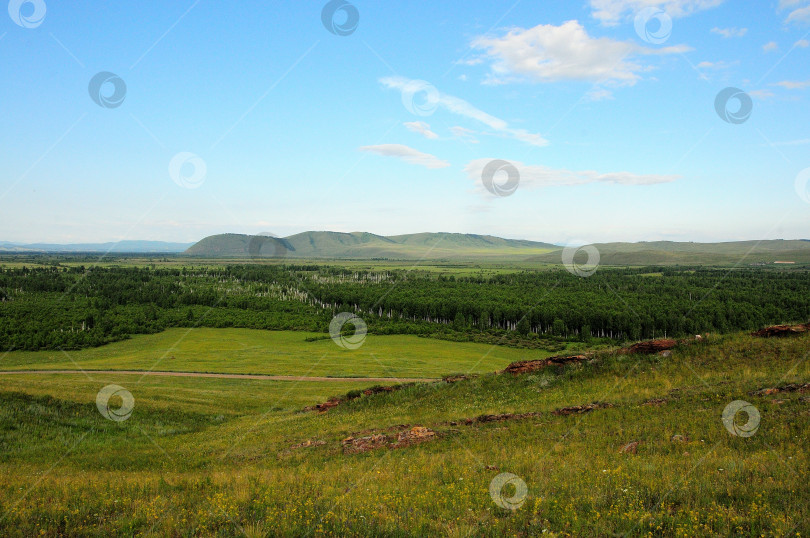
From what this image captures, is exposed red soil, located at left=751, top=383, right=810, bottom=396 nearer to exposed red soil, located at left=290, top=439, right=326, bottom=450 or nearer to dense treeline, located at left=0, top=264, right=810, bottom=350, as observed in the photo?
exposed red soil, located at left=290, top=439, right=326, bottom=450

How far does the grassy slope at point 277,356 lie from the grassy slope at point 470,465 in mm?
34629

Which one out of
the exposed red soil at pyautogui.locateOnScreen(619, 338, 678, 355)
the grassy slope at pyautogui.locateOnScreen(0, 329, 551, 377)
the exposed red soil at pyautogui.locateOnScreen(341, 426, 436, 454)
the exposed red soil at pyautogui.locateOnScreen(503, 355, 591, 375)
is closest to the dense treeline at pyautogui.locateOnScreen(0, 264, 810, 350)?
the grassy slope at pyautogui.locateOnScreen(0, 329, 551, 377)

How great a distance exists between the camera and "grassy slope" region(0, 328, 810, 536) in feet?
28.8

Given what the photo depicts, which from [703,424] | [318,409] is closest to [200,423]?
[318,409]

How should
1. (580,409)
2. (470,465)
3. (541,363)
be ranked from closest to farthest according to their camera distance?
(470,465) < (580,409) < (541,363)

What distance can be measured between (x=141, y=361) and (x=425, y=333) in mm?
59228

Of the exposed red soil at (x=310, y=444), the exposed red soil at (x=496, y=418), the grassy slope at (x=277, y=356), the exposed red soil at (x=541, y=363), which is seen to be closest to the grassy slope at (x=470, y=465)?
the exposed red soil at (x=310, y=444)

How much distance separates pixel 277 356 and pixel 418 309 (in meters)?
60.3

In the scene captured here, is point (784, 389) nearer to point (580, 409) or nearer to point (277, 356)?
point (580, 409)

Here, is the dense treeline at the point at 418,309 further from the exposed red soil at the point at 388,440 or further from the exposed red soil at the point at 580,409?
the exposed red soil at the point at 388,440

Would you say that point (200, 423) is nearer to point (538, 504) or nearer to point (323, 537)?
point (323, 537)

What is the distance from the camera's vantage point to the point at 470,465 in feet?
44.1

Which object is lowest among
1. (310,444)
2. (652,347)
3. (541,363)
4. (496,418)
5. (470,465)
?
(310,444)

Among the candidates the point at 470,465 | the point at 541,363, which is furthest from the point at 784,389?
the point at 541,363
